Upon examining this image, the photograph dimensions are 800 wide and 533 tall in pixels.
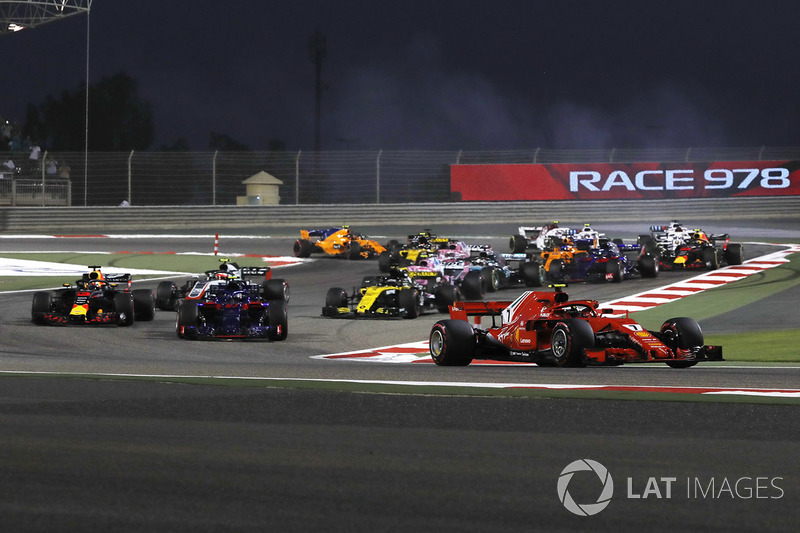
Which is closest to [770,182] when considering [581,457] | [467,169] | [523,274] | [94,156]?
[467,169]

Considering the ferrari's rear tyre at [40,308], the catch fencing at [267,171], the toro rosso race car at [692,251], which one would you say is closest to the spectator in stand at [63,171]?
the catch fencing at [267,171]

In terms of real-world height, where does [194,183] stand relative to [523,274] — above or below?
above

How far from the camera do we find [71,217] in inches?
1686

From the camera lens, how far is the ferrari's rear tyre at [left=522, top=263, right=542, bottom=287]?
2628 centimetres

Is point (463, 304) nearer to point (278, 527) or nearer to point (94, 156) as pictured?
point (278, 527)

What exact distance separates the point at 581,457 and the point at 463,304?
788 cm

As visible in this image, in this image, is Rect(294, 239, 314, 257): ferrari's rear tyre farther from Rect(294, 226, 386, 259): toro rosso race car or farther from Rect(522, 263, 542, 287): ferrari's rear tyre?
Rect(522, 263, 542, 287): ferrari's rear tyre

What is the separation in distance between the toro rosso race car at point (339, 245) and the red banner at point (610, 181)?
12.1m

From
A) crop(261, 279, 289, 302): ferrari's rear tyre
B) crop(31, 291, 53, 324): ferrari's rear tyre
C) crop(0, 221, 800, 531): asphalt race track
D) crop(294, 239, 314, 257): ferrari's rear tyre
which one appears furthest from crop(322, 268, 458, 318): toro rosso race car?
crop(294, 239, 314, 257): ferrari's rear tyre

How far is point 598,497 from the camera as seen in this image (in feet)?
17.2

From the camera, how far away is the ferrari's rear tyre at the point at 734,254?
29.6 meters

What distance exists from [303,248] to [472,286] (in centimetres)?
1099

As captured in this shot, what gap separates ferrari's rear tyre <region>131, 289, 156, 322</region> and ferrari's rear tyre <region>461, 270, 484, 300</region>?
22.9 ft

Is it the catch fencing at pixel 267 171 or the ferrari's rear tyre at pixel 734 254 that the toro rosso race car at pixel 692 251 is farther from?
the catch fencing at pixel 267 171
